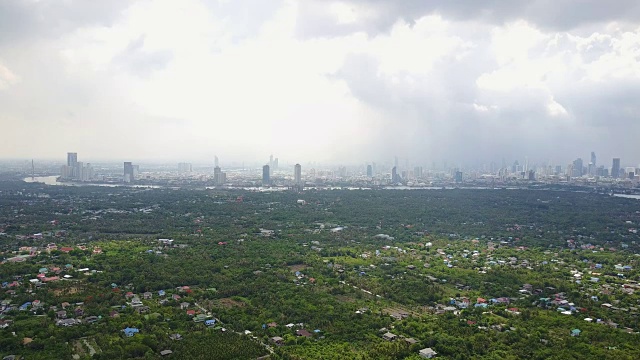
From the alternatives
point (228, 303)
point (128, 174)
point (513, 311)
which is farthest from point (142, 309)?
point (128, 174)

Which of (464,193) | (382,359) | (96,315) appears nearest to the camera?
(382,359)

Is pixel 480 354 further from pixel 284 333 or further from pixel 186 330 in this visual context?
pixel 186 330

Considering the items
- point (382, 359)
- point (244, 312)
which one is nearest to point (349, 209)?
point (244, 312)

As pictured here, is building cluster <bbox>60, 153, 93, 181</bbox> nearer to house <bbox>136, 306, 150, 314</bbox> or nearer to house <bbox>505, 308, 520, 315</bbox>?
house <bbox>136, 306, 150, 314</bbox>

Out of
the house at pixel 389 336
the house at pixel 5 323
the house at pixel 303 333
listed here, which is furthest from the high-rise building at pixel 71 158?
the house at pixel 389 336

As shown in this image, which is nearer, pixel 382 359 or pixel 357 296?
pixel 382 359

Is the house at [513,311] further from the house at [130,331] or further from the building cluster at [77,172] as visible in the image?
the building cluster at [77,172]

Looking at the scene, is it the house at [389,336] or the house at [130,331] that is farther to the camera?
the house at [389,336]
